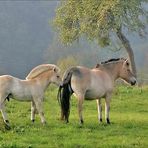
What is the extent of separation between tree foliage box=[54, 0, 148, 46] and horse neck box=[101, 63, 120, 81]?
2003 cm

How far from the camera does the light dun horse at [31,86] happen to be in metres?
14.1

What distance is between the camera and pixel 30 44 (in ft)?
445

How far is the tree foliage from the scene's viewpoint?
3656cm

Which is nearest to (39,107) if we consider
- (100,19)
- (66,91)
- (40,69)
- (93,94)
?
(66,91)

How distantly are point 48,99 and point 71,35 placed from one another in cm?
1692

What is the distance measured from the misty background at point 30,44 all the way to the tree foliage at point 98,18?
71.8 metres

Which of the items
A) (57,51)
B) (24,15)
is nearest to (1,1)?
(24,15)

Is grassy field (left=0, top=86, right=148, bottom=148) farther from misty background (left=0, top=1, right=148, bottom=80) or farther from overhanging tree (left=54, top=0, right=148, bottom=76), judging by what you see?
misty background (left=0, top=1, right=148, bottom=80)

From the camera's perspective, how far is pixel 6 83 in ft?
46.1

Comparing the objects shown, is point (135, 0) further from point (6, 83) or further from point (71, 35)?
point (6, 83)

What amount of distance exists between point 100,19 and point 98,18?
96 cm

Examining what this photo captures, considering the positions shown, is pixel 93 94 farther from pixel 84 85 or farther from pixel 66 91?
pixel 66 91

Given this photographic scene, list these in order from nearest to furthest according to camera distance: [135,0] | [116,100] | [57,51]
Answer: [116,100]
[135,0]
[57,51]

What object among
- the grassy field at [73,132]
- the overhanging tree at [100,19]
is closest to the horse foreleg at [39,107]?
the grassy field at [73,132]
